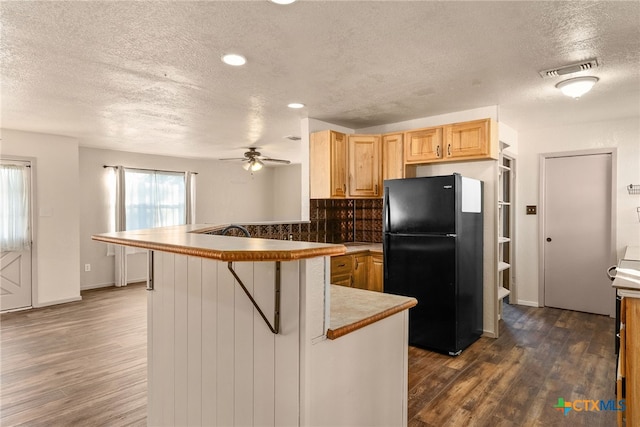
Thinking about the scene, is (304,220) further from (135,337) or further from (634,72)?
(634,72)

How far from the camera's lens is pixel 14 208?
4.87 meters

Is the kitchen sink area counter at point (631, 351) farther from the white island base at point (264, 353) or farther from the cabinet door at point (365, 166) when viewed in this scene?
the cabinet door at point (365, 166)

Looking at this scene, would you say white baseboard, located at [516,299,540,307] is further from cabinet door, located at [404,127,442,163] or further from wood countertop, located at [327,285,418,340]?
wood countertop, located at [327,285,418,340]

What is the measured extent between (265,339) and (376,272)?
2.93 m

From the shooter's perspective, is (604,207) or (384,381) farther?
(604,207)

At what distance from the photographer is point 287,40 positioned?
226 cm

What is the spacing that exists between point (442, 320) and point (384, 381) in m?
1.97

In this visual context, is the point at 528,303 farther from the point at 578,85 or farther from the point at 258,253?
the point at 258,253

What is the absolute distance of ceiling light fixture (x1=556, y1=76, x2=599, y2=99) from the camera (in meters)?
2.90

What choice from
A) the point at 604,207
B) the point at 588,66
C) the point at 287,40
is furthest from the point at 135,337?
the point at 604,207

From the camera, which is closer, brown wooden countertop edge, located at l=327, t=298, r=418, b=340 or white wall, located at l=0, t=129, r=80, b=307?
brown wooden countertop edge, located at l=327, t=298, r=418, b=340

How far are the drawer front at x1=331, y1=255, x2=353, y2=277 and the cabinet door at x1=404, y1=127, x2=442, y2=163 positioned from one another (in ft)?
4.19

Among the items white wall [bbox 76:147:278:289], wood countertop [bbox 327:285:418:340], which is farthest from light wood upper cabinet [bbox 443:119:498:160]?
white wall [bbox 76:147:278:289]

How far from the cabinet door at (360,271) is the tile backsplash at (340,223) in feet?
1.98
